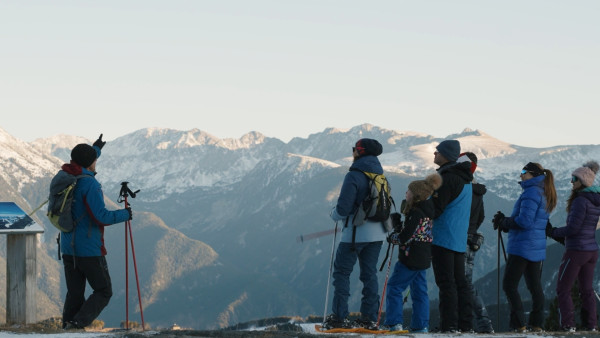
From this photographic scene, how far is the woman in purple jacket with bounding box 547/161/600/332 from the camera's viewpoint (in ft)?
41.7

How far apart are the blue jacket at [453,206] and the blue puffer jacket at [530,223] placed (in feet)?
4.60

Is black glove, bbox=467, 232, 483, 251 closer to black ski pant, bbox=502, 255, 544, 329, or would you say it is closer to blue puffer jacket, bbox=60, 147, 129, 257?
black ski pant, bbox=502, 255, 544, 329

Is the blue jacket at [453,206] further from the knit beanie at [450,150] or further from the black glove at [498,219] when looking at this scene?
the black glove at [498,219]

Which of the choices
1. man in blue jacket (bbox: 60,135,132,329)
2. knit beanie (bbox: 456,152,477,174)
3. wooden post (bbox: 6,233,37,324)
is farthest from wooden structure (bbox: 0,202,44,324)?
knit beanie (bbox: 456,152,477,174)

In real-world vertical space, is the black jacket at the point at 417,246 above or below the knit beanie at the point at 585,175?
below

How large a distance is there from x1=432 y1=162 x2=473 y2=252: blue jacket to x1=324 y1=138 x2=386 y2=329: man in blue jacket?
44.0 inches

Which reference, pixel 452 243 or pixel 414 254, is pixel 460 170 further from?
pixel 414 254

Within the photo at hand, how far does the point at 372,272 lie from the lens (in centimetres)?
1281

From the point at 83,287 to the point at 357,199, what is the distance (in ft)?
14.6

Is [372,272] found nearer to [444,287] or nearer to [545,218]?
[444,287]

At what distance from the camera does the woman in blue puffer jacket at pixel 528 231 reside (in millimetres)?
12969

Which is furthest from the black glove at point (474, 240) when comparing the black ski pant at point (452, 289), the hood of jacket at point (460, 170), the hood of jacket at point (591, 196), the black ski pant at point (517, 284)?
the hood of jacket at point (591, 196)

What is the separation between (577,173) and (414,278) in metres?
3.20

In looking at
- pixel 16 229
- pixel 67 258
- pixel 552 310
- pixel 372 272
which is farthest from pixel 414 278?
pixel 552 310
